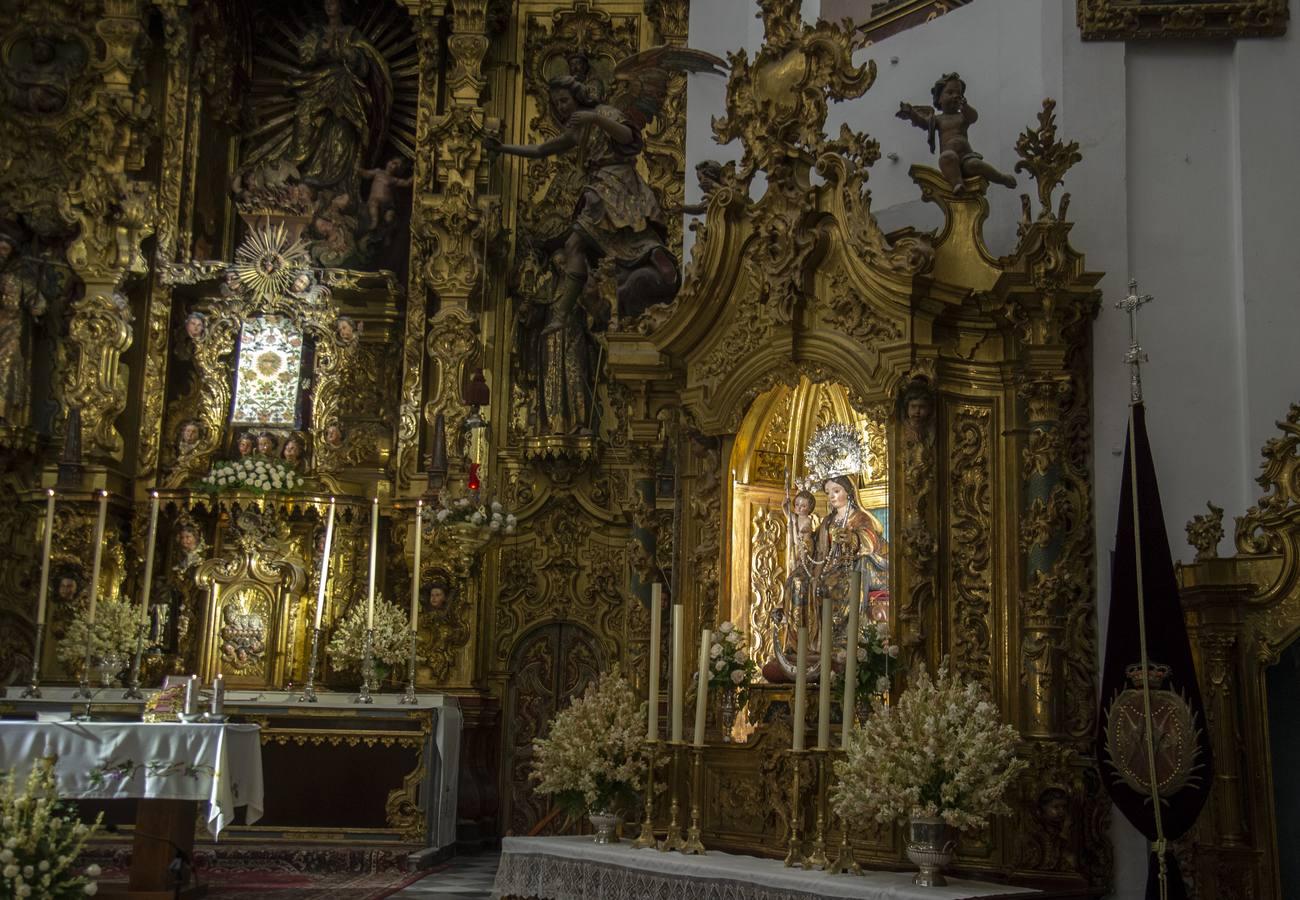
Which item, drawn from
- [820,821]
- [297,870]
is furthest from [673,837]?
[297,870]

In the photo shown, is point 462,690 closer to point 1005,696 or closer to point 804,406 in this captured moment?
point 804,406

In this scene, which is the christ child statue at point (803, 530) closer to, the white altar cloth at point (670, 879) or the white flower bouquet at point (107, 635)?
the white altar cloth at point (670, 879)

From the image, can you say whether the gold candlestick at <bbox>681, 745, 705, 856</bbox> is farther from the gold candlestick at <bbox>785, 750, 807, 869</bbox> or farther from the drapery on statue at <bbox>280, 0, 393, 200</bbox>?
the drapery on statue at <bbox>280, 0, 393, 200</bbox>

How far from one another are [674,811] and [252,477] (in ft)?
25.3

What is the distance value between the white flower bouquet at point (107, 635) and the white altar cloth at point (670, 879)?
627 cm

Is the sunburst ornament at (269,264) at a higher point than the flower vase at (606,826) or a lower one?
higher

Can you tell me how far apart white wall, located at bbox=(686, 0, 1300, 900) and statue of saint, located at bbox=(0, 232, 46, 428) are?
1009 cm

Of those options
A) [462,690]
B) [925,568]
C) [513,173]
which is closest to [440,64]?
[513,173]

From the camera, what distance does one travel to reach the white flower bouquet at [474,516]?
13.8 meters

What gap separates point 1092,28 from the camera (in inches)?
360

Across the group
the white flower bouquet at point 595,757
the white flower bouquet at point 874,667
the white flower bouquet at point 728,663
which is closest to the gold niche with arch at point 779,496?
the white flower bouquet at point 728,663

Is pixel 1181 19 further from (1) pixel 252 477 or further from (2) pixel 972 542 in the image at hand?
(1) pixel 252 477

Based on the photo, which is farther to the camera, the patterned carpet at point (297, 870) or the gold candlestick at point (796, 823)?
the patterned carpet at point (297, 870)

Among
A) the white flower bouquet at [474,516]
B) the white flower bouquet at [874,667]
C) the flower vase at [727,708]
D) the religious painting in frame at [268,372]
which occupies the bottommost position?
the flower vase at [727,708]
